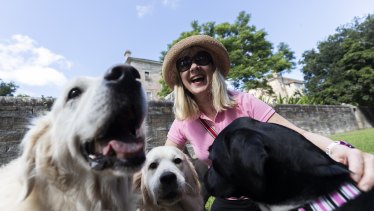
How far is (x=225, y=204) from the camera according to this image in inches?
116

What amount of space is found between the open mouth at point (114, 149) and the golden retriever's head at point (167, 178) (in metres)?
1.54

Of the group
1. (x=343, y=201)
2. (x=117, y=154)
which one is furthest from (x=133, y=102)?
(x=343, y=201)

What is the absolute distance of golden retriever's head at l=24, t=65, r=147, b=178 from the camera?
5.81 ft

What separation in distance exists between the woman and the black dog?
843 millimetres

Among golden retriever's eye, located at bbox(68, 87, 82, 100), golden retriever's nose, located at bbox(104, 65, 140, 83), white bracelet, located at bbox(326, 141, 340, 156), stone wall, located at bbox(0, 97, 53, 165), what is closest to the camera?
golden retriever's nose, located at bbox(104, 65, 140, 83)

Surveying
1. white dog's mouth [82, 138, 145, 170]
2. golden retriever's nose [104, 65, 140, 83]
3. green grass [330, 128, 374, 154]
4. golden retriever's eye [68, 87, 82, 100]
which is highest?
golden retriever's nose [104, 65, 140, 83]

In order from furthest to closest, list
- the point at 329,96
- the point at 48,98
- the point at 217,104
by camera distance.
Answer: the point at 329,96, the point at 48,98, the point at 217,104

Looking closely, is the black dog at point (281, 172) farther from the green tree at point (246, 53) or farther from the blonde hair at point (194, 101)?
the green tree at point (246, 53)

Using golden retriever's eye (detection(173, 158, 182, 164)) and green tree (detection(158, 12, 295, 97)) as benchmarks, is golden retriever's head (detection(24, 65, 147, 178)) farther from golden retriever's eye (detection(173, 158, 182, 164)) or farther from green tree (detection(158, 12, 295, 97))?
green tree (detection(158, 12, 295, 97))

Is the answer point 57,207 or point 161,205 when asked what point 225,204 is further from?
point 57,207

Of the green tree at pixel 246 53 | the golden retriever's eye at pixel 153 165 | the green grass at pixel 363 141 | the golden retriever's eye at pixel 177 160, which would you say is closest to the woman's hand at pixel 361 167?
the golden retriever's eye at pixel 177 160

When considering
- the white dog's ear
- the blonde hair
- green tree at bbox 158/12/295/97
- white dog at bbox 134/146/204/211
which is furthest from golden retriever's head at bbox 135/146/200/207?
green tree at bbox 158/12/295/97

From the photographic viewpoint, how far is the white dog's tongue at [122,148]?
179cm

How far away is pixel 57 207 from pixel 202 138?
176 centimetres
